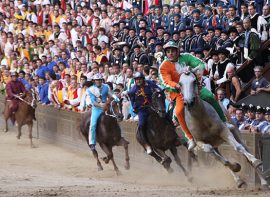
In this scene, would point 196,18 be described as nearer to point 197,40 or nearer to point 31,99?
point 197,40

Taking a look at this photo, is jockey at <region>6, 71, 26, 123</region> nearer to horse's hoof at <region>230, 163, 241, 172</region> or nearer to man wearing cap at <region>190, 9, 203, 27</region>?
man wearing cap at <region>190, 9, 203, 27</region>

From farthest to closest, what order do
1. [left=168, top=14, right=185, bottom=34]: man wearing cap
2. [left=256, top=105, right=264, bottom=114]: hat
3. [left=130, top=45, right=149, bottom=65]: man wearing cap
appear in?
[left=168, top=14, right=185, bottom=34]: man wearing cap, [left=130, top=45, right=149, bottom=65]: man wearing cap, [left=256, top=105, right=264, bottom=114]: hat

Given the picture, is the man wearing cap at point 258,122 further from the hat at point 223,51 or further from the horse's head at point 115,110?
the horse's head at point 115,110

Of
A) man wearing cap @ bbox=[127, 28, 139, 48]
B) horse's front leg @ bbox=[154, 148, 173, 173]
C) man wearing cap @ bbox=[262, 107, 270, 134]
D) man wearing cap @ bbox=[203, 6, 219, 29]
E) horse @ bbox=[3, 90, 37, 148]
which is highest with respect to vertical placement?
man wearing cap @ bbox=[203, 6, 219, 29]

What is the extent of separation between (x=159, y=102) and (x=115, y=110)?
2.38 meters

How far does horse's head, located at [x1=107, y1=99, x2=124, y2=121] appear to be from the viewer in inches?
778

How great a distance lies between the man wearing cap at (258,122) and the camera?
1672 cm

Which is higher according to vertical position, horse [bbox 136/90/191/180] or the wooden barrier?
horse [bbox 136/90/191/180]

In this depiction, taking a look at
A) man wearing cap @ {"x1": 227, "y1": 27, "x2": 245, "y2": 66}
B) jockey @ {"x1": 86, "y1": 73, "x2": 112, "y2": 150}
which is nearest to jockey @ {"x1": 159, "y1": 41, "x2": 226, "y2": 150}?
jockey @ {"x1": 86, "y1": 73, "x2": 112, "y2": 150}

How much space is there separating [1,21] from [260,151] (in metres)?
19.0

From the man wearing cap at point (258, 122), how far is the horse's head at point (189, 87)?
2.39m

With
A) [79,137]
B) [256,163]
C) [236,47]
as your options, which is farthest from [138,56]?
[256,163]

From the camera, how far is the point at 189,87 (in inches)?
573

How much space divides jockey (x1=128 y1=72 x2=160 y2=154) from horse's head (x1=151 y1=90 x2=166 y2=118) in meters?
0.22
